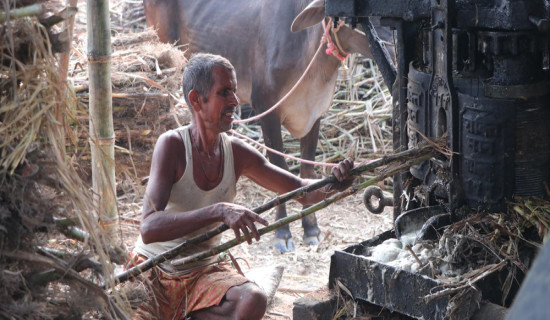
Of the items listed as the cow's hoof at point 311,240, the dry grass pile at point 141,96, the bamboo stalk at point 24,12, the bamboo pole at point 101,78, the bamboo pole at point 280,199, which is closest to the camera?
the bamboo stalk at point 24,12

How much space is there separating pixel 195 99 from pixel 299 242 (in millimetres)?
3254

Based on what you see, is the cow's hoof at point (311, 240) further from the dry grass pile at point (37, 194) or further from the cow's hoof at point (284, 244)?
the dry grass pile at point (37, 194)

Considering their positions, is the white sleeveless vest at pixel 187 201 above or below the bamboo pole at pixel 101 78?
below

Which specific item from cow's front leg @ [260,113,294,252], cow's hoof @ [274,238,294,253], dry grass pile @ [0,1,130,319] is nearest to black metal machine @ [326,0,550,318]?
dry grass pile @ [0,1,130,319]

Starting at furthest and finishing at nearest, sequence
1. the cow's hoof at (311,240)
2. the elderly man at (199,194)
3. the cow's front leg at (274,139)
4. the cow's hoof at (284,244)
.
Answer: the cow's front leg at (274,139) < the cow's hoof at (311,240) < the cow's hoof at (284,244) < the elderly man at (199,194)

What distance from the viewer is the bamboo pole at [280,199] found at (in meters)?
2.96

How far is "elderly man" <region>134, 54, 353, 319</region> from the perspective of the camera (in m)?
3.26

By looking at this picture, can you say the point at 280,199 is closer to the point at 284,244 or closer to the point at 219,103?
the point at 219,103

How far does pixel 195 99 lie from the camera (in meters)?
3.55

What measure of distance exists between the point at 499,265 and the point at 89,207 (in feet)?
5.85

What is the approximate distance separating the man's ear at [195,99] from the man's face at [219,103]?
0.09 ft

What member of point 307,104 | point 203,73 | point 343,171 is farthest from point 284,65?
point 343,171

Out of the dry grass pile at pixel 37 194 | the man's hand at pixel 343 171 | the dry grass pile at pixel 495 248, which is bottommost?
the dry grass pile at pixel 495 248

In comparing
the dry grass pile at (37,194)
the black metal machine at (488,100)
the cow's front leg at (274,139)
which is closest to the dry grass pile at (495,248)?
the black metal machine at (488,100)
